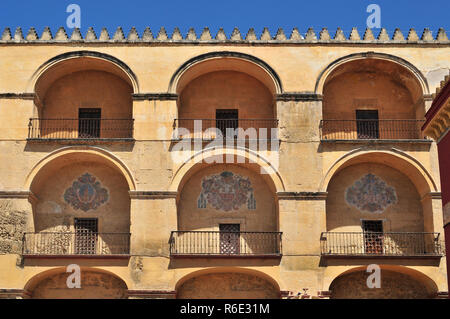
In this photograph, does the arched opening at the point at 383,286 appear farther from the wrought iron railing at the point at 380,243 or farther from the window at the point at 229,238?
the window at the point at 229,238

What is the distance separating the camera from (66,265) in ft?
82.9

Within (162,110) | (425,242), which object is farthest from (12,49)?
(425,242)

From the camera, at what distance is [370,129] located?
90.9 feet

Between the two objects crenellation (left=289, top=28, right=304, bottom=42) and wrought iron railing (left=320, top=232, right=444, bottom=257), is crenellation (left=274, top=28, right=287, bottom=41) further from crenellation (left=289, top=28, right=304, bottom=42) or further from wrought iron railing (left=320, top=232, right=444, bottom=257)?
wrought iron railing (left=320, top=232, right=444, bottom=257)

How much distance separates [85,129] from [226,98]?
4.77 m

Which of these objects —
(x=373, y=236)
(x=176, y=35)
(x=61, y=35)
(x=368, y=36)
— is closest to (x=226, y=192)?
(x=373, y=236)

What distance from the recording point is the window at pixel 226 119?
27.7 meters

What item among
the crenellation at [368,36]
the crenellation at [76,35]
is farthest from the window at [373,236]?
the crenellation at [76,35]

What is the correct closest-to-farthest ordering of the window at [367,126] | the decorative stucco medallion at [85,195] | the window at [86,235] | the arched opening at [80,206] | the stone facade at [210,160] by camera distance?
the stone facade at [210,160]
the arched opening at [80,206]
the window at [86,235]
the decorative stucco medallion at [85,195]
the window at [367,126]

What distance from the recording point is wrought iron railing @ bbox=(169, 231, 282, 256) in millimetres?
26141

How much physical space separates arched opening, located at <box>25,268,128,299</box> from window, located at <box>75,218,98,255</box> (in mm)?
771

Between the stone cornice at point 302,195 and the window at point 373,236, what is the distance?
193 centimetres
